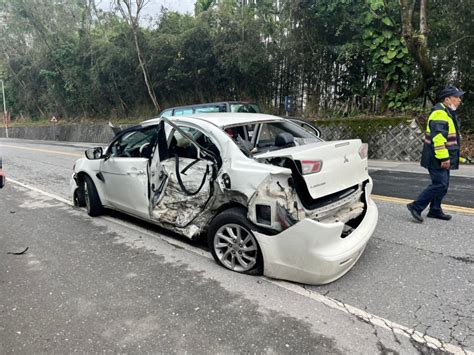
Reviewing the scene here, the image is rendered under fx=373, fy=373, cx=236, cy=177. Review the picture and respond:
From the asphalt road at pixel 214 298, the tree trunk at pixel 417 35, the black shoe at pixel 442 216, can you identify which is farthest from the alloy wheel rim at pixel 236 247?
the tree trunk at pixel 417 35

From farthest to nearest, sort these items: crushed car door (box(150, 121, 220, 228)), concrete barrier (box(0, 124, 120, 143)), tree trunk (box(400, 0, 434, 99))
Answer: concrete barrier (box(0, 124, 120, 143)), tree trunk (box(400, 0, 434, 99)), crushed car door (box(150, 121, 220, 228))

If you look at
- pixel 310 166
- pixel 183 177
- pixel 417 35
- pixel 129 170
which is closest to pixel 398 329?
pixel 310 166

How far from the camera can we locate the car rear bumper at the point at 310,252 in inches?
124

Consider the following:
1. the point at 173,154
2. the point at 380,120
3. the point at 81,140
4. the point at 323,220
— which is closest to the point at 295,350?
the point at 323,220

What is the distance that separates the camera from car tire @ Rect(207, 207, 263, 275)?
11.6 feet

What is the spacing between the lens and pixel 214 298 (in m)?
3.27

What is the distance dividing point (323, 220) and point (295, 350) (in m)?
1.28

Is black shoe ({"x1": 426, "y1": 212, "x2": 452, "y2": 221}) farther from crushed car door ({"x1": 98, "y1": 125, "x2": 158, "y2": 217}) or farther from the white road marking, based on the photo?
crushed car door ({"x1": 98, "y1": 125, "x2": 158, "y2": 217})

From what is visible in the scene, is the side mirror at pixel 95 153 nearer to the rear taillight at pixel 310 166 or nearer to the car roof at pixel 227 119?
the car roof at pixel 227 119

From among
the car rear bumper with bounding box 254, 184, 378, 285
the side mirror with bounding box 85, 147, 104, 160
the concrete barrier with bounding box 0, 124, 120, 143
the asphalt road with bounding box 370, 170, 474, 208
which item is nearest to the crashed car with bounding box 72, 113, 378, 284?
the car rear bumper with bounding box 254, 184, 378, 285

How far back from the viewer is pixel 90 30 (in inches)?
1081

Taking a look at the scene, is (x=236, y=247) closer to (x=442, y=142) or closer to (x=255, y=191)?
(x=255, y=191)

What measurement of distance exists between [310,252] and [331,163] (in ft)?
2.87

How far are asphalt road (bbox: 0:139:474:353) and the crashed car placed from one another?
318mm
